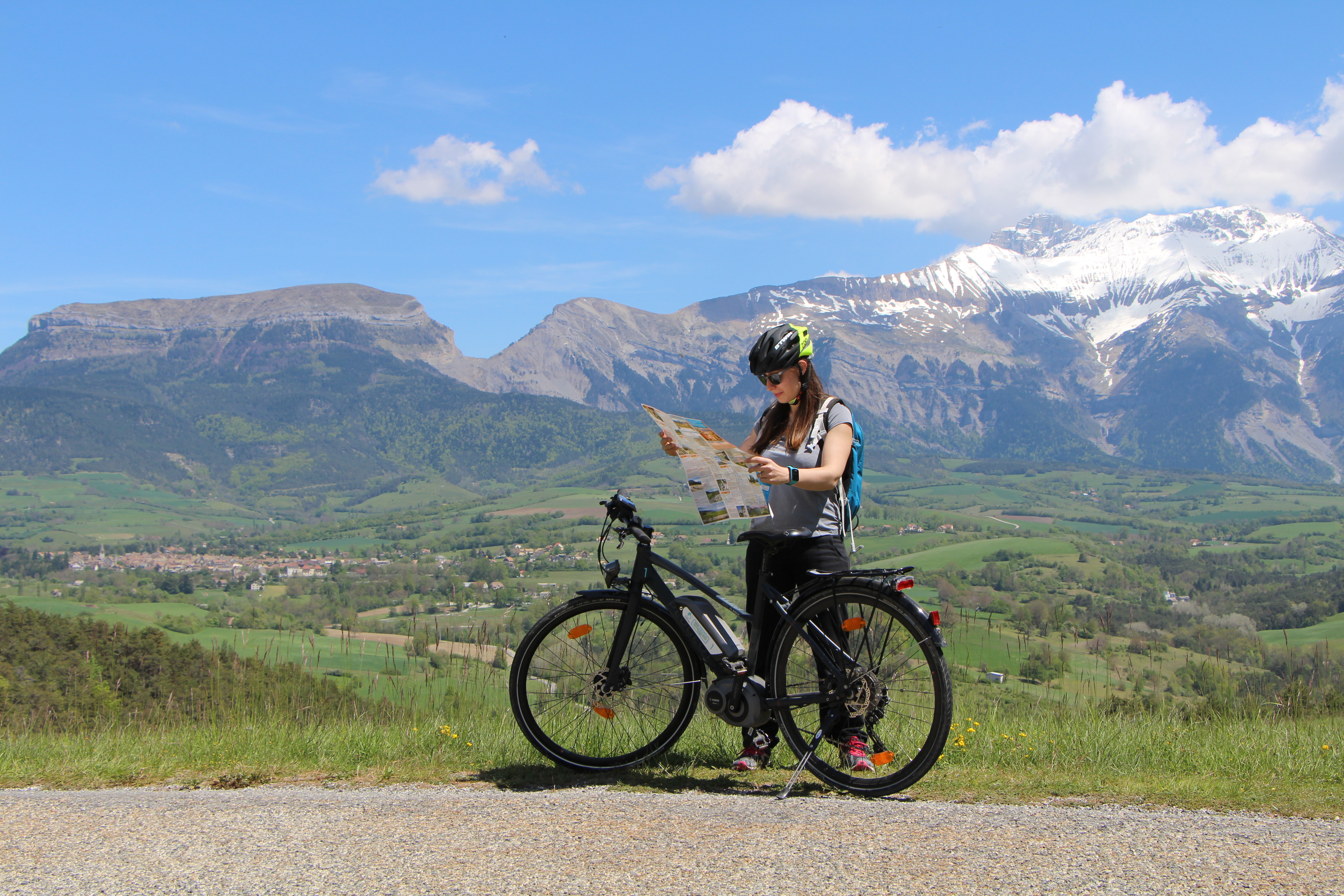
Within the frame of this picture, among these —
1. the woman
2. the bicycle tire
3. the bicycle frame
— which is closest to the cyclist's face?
the woman

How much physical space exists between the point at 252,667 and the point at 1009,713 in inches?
272

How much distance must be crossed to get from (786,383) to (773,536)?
848 millimetres

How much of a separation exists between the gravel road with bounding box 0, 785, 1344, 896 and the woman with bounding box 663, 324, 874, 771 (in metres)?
0.96

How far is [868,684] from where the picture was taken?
188 inches

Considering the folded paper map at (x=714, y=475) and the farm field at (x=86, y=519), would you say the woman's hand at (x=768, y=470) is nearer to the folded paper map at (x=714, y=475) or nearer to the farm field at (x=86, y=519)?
the folded paper map at (x=714, y=475)

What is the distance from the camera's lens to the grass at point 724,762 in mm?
4543

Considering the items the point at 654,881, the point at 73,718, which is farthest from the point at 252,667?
the point at 654,881

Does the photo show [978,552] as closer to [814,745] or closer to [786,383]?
[814,745]

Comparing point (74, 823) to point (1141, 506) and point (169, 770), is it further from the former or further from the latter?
point (1141, 506)

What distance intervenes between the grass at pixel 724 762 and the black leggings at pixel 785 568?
0.34 meters

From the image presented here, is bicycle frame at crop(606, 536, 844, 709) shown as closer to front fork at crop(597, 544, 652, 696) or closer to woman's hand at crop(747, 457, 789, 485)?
front fork at crop(597, 544, 652, 696)

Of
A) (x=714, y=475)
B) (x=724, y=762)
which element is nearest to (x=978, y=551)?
(x=724, y=762)

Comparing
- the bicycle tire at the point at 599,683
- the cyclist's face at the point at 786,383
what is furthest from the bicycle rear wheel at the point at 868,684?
the cyclist's face at the point at 786,383

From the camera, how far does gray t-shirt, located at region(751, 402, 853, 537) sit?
4.80 metres
